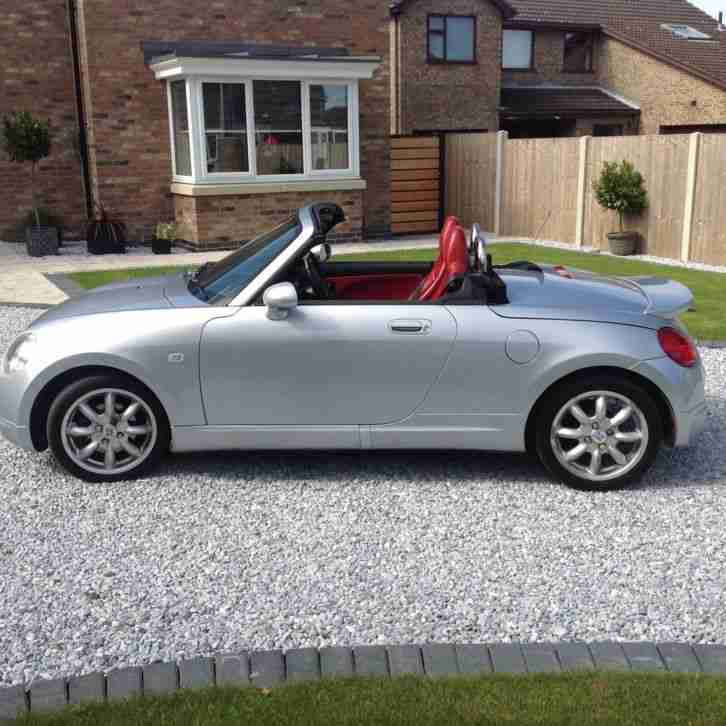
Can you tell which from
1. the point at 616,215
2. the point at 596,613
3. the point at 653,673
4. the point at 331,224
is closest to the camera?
the point at 653,673

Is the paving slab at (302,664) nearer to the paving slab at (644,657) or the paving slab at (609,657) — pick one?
the paving slab at (609,657)

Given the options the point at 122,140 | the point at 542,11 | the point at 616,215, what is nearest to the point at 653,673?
the point at 616,215

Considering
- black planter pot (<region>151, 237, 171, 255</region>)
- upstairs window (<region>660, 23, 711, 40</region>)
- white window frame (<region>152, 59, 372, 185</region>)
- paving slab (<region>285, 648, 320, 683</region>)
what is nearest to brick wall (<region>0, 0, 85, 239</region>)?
white window frame (<region>152, 59, 372, 185</region>)

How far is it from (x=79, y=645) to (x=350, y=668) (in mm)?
1033

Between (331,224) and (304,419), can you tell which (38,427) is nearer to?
(304,419)

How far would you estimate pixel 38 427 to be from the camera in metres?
4.90

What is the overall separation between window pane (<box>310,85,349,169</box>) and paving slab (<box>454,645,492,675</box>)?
14.4m

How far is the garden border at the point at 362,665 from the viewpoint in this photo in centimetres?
310

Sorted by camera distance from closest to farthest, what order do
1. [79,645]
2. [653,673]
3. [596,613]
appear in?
1. [653,673]
2. [79,645]
3. [596,613]

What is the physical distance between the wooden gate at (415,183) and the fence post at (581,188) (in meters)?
4.09

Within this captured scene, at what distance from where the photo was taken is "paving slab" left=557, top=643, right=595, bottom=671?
3225 millimetres

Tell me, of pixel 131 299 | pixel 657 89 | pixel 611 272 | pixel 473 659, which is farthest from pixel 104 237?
pixel 657 89

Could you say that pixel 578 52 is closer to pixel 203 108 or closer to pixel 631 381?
pixel 203 108

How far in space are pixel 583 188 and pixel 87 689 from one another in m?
14.8
